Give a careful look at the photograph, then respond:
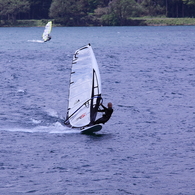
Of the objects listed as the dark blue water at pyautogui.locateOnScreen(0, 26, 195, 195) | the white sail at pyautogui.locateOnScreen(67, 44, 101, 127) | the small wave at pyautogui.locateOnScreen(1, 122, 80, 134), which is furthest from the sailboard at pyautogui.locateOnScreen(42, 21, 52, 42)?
the white sail at pyautogui.locateOnScreen(67, 44, 101, 127)

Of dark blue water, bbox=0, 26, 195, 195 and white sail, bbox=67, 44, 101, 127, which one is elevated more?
white sail, bbox=67, 44, 101, 127

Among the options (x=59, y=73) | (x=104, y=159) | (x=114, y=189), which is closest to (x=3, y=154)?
(x=104, y=159)

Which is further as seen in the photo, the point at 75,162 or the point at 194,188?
the point at 75,162

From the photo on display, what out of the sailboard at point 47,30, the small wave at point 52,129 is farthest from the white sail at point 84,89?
the sailboard at point 47,30

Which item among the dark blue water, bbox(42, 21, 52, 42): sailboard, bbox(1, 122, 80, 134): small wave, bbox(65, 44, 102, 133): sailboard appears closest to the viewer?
the dark blue water

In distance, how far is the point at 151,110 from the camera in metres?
38.6

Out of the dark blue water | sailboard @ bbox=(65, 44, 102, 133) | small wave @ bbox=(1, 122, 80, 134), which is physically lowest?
the dark blue water

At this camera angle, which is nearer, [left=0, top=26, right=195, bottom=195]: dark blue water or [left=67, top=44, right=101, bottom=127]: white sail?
[left=0, top=26, right=195, bottom=195]: dark blue water

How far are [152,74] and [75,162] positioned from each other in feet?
125

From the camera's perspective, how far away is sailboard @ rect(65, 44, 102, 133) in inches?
1193

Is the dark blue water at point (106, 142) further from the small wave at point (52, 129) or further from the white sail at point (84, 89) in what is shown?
the white sail at point (84, 89)

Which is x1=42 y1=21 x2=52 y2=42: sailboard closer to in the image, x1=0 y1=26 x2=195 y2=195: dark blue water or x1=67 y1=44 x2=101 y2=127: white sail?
x1=0 y1=26 x2=195 y2=195: dark blue water

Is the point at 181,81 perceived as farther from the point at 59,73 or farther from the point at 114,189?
the point at 114,189

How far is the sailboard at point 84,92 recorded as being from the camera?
3031cm
